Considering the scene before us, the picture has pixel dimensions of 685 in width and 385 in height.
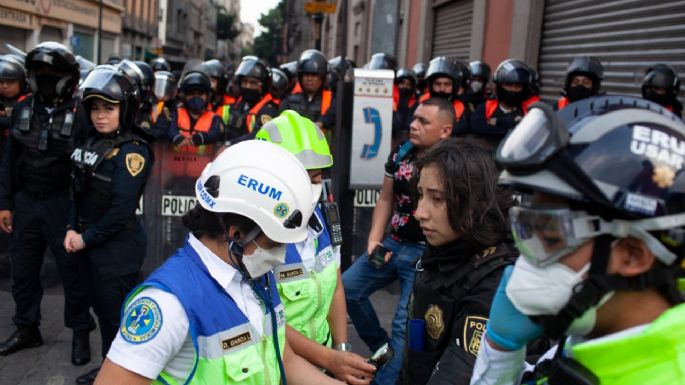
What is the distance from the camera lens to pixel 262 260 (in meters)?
2.05

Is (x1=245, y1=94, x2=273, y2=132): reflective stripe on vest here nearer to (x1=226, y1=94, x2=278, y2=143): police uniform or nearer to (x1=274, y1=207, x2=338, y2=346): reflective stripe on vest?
(x1=226, y1=94, x2=278, y2=143): police uniform

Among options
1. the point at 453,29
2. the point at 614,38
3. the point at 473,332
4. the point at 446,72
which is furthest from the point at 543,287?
the point at 453,29

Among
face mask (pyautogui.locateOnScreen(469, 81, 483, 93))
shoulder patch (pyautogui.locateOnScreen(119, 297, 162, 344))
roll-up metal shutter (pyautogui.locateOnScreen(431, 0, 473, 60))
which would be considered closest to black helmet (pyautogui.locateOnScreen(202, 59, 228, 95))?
face mask (pyautogui.locateOnScreen(469, 81, 483, 93))

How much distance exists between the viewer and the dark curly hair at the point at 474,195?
2326 mm

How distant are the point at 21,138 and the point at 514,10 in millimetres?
8439

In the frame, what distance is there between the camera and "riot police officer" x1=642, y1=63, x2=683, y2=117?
250 inches

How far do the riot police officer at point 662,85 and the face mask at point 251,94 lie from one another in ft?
14.6

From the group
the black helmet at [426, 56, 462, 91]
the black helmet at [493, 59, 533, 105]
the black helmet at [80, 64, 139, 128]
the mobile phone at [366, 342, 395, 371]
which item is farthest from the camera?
the black helmet at [426, 56, 462, 91]

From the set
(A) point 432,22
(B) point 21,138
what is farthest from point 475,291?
(A) point 432,22

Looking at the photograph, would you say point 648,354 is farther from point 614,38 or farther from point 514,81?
point 614,38

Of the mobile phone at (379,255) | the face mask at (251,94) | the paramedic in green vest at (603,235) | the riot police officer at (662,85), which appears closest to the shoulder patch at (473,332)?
the paramedic in green vest at (603,235)

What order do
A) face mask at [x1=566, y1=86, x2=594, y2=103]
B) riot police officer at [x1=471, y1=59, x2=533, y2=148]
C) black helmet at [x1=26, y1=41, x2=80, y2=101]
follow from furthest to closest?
riot police officer at [x1=471, y1=59, x2=533, y2=148] → face mask at [x1=566, y1=86, x2=594, y2=103] → black helmet at [x1=26, y1=41, x2=80, y2=101]

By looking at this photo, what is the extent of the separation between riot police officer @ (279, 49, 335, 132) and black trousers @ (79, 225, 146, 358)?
150 inches

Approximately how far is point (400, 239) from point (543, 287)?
3034mm
